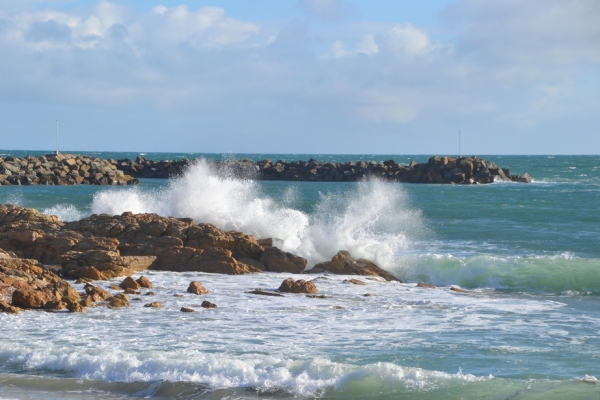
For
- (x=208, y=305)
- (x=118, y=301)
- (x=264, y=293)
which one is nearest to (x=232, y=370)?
(x=208, y=305)

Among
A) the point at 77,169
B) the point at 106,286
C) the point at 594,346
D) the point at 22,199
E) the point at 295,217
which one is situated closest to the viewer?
the point at 594,346

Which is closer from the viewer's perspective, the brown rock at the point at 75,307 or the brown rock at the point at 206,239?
the brown rock at the point at 75,307

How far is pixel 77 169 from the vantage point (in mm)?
48031

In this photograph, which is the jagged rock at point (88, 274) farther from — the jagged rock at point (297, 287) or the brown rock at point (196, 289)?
the jagged rock at point (297, 287)

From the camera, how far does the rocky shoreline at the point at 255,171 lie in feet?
154

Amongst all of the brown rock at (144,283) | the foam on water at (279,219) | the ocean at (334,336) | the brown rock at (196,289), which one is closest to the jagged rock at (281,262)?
the ocean at (334,336)

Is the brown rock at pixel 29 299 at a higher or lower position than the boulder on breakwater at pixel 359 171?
lower

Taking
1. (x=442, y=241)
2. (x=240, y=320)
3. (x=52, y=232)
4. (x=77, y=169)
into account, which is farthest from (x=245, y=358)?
(x=77, y=169)

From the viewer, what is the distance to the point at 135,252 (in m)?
15.3

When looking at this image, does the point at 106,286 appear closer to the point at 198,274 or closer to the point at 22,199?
the point at 198,274

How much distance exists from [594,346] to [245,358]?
173 inches

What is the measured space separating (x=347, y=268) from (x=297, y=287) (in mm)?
2738

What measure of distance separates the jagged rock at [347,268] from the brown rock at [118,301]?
491cm

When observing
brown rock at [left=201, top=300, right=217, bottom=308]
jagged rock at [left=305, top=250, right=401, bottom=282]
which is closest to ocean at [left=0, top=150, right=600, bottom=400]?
brown rock at [left=201, top=300, right=217, bottom=308]
